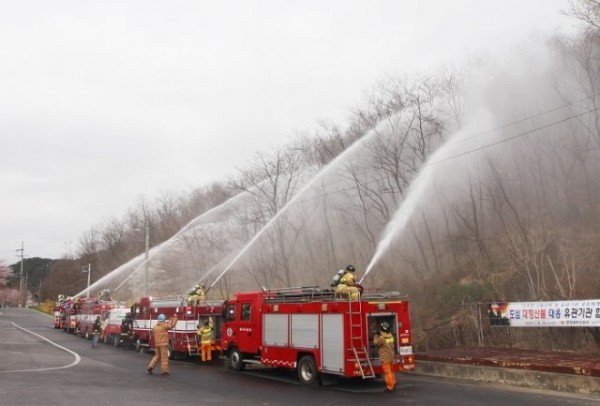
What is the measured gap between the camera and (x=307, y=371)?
14117 millimetres

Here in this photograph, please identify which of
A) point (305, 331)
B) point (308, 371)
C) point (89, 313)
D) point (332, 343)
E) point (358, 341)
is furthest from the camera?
point (89, 313)

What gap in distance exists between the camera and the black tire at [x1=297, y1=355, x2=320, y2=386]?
45.3ft

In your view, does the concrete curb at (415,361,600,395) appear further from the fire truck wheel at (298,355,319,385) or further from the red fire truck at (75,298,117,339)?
the red fire truck at (75,298,117,339)

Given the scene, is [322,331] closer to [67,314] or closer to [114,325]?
[114,325]

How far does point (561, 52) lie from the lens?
98.5ft

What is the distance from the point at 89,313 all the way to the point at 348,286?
27.5 metres

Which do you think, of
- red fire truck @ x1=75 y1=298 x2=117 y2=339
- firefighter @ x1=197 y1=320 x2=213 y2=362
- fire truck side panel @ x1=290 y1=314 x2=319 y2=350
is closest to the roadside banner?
fire truck side panel @ x1=290 y1=314 x2=319 y2=350

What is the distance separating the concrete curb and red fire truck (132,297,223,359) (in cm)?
846

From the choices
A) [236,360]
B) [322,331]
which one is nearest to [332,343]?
[322,331]

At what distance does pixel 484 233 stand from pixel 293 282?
13.9m

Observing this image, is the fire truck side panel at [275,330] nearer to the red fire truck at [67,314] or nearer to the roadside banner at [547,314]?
the roadside banner at [547,314]

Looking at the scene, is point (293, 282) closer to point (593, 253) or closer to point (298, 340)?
point (593, 253)

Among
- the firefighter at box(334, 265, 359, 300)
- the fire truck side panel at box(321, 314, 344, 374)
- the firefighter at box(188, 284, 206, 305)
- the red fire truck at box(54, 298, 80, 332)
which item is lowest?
the red fire truck at box(54, 298, 80, 332)

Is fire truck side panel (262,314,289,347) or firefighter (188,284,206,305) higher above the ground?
firefighter (188,284,206,305)
